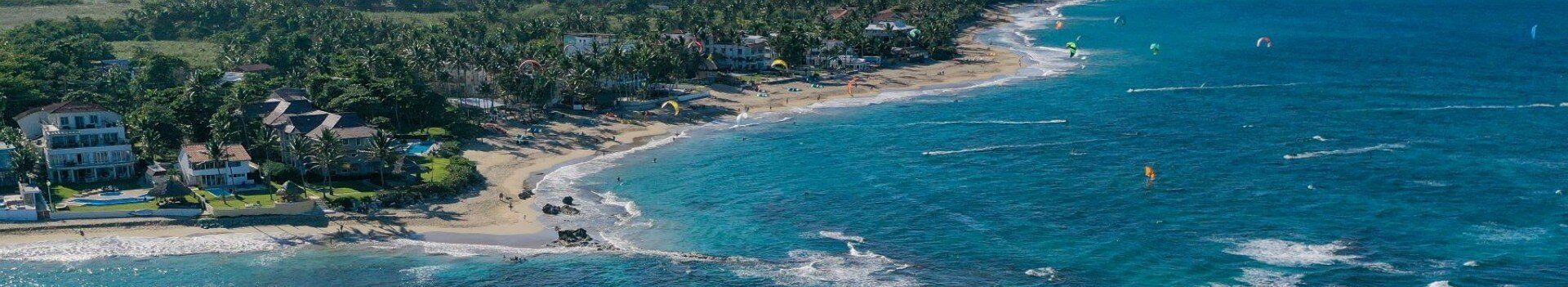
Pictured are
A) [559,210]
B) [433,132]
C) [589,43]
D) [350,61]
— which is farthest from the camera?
[589,43]

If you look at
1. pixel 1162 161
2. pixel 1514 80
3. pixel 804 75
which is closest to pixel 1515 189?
pixel 1162 161

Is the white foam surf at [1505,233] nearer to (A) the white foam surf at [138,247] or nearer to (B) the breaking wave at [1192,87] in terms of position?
(B) the breaking wave at [1192,87]

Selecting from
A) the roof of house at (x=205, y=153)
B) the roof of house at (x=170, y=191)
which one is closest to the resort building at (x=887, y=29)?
the roof of house at (x=205, y=153)

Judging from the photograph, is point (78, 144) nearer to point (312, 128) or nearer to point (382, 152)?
point (312, 128)

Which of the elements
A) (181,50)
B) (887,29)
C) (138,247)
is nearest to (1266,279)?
(138,247)

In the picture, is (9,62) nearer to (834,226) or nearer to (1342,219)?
(834,226)

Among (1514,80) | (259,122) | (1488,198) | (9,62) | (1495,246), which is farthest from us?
(1514,80)
